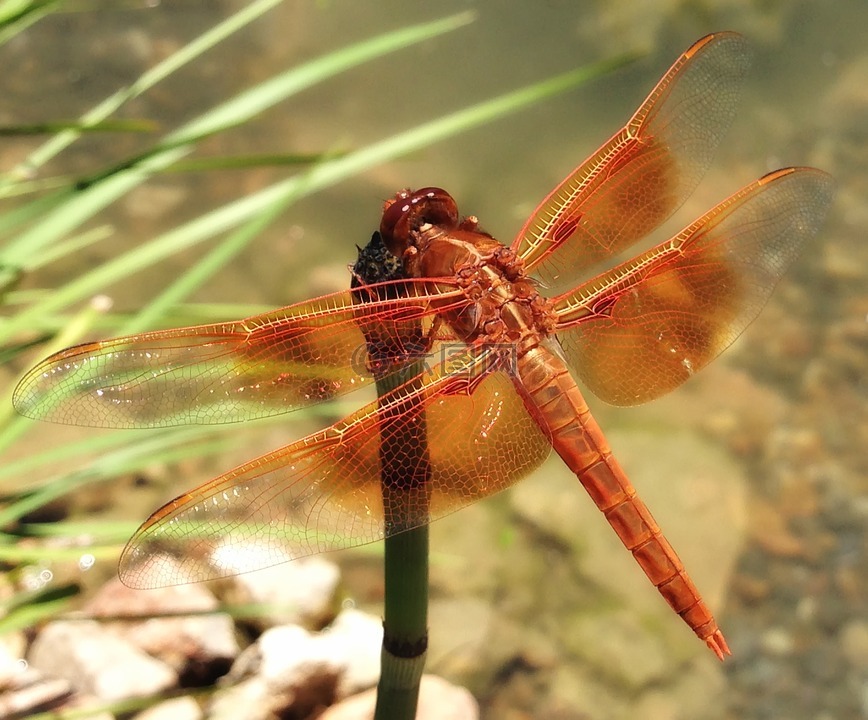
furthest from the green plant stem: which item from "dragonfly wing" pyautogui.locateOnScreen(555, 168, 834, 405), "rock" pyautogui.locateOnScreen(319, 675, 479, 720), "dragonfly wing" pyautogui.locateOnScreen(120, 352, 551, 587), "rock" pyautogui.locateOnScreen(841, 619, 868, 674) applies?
"rock" pyautogui.locateOnScreen(841, 619, 868, 674)

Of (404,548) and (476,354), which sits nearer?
(404,548)

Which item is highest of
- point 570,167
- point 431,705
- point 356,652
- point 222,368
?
point 570,167

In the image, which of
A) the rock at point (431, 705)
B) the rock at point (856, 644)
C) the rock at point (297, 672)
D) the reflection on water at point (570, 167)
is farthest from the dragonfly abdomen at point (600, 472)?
the rock at point (856, 644)

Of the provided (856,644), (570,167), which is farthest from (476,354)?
(570,167)

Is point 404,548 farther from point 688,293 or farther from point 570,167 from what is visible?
point 570,167

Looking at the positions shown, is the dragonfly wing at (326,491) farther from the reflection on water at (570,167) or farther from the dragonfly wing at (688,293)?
the reflection on water at (570,167)

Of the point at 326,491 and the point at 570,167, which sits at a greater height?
the point at 570,167
